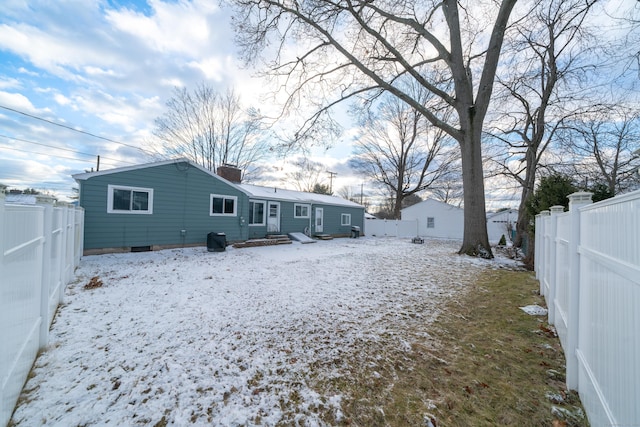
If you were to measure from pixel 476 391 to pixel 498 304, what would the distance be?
3.12 metres

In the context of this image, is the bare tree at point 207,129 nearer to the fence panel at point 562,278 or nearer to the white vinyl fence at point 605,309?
the fence panel at point 562,278

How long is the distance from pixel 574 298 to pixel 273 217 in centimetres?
1401

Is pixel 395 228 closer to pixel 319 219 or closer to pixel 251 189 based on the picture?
pixel 319 219

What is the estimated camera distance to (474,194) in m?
10.5

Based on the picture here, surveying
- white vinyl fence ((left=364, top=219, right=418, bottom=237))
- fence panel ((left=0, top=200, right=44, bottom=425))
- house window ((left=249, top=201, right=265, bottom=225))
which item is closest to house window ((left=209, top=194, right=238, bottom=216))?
house window ((left=249, top=201, right=265, bottom=225))

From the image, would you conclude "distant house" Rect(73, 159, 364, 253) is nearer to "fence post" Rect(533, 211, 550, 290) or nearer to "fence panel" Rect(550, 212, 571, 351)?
"fence post" Rect(533, 211, 550, 290)

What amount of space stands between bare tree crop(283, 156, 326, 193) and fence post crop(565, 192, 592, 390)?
108ft

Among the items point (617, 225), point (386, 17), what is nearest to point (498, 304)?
point (617, 225)

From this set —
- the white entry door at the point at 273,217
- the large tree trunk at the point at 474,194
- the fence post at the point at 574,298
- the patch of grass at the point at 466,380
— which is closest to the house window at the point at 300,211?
the white entry door at the point at 273,217

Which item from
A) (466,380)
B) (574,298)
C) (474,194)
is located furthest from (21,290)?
(474,194)

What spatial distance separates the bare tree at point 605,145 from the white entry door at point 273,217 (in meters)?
14.8

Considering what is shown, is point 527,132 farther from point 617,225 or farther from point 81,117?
point 81,117

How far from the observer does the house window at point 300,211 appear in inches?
659

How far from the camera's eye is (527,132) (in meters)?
14.4
